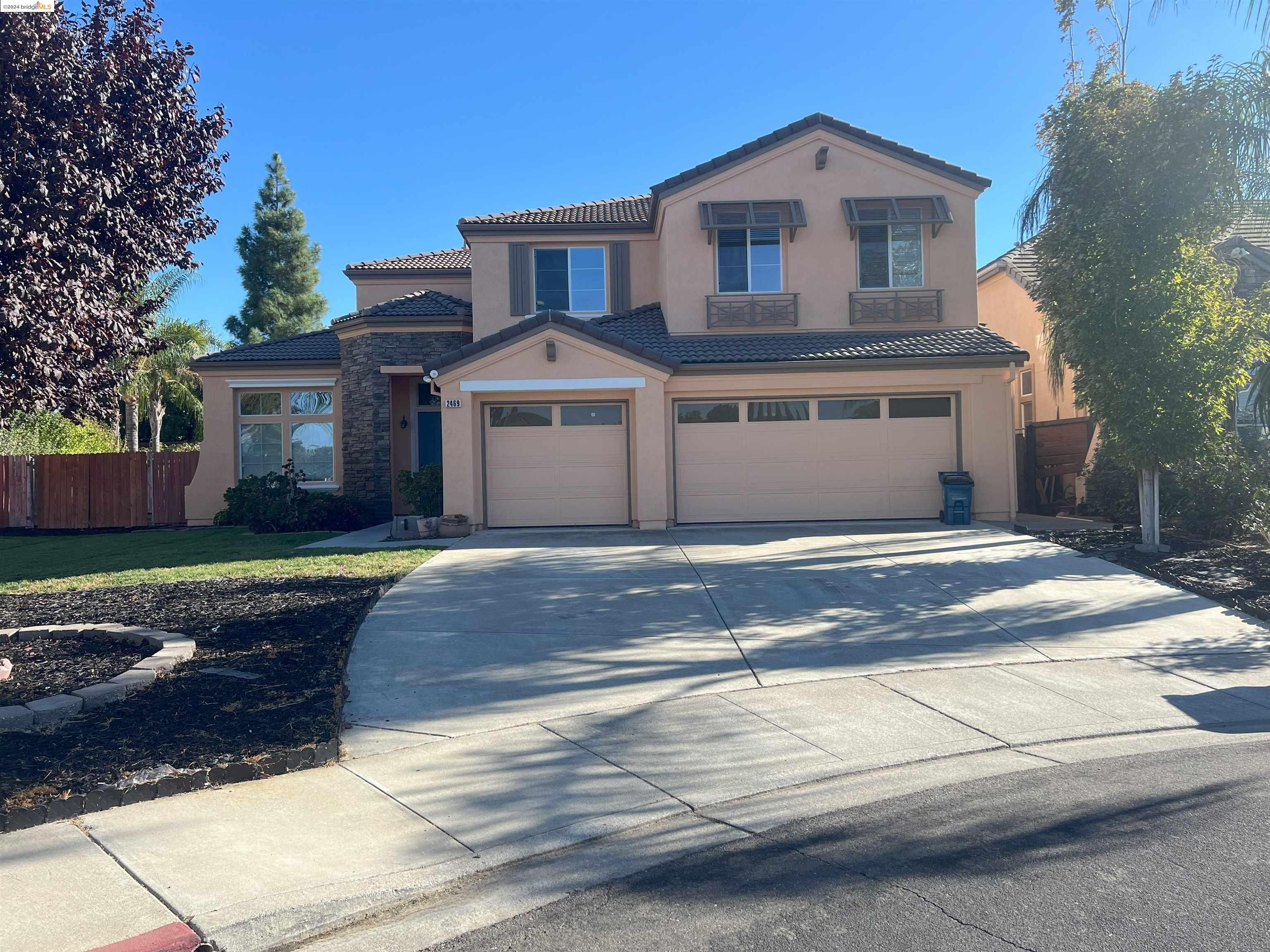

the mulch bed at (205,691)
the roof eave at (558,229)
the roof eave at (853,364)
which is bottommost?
the mulch bed at (205,691)

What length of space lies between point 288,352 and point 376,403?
316cm

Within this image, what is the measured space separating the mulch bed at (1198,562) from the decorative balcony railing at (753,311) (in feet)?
20.5

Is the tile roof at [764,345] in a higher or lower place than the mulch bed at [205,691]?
higher

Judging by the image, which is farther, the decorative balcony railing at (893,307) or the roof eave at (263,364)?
the roof eave at (263,364)

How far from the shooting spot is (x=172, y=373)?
31016mm

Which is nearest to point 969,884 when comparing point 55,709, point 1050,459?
point 55,709

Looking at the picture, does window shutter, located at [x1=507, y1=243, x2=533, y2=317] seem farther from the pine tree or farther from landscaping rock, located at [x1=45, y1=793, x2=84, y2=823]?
the pine tree

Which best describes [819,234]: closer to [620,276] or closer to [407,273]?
[620,276]

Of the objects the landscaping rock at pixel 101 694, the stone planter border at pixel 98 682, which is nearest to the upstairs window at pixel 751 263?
the stone planter border at pixel 98 682

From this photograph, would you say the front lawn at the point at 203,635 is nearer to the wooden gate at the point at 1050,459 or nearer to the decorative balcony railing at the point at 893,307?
the decorative balcony railing at the point at 893,307

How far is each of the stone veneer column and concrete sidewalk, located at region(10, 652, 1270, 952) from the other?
45.4ft

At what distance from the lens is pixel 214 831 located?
15.8 ft

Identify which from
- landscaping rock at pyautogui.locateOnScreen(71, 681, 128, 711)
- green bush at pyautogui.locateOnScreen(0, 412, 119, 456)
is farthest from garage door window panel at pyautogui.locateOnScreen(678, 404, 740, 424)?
green bush at pyautogui.locateOnScreen(0, 412, 119, 456)

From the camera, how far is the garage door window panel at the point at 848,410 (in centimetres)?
1731
